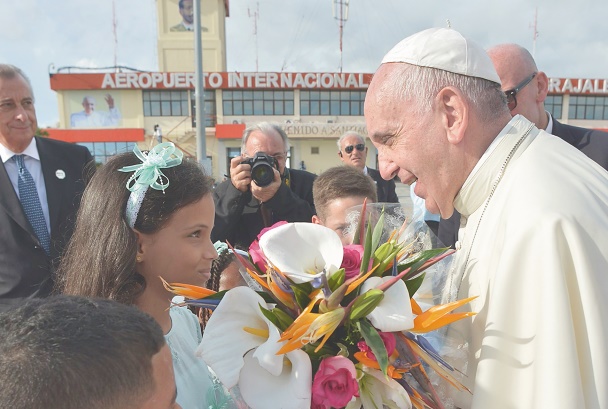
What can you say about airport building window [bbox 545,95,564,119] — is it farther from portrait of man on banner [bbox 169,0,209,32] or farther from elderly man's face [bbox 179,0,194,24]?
elderly man's face [bbox 179,0,194,24]

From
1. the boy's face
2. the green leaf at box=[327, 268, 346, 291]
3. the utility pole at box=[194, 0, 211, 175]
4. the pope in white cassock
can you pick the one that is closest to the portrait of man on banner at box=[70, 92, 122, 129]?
the utility pole at box=[194, 0, 211, 175]

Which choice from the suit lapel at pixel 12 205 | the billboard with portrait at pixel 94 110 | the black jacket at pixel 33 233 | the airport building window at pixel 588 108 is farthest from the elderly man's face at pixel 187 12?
the suit lapel at pixel 12 205

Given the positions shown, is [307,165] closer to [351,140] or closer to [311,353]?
[351,140]

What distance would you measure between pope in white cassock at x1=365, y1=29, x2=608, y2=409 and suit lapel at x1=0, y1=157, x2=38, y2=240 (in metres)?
2.54

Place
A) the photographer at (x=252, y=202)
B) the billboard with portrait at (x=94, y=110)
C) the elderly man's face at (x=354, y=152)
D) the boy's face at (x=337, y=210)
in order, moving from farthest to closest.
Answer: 1. the billboard with portrait at (x=94, y=110)
2. the elderly man's face at (x=354, y=152)
3. the photographer at (x=252, y=202)
4. the boy's face at (x=337, y=210)

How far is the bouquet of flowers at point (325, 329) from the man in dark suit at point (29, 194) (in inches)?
89.1

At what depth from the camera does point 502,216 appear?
5.02ft

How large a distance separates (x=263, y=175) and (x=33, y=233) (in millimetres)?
1563

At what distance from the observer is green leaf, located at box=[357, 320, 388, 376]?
3.82 feet

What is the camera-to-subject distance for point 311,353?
134 cm

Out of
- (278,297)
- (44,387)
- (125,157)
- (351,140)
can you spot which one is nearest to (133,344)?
(44,387)

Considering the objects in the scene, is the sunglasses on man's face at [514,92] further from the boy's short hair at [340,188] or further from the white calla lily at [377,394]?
the white calla lily at [377,394]

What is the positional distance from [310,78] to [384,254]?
36.7m

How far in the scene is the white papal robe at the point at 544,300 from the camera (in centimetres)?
130
